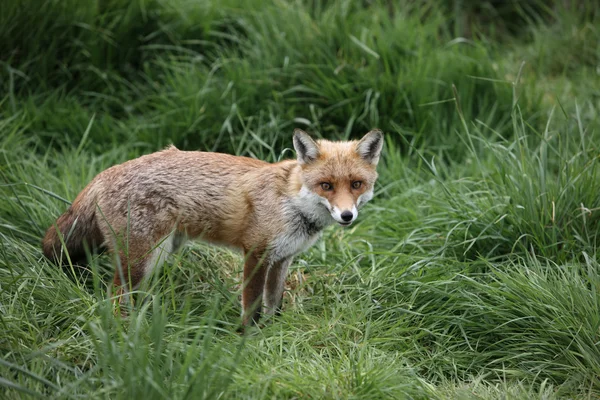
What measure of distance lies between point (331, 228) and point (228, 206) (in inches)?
46.0

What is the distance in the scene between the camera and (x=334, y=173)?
414 centimetres

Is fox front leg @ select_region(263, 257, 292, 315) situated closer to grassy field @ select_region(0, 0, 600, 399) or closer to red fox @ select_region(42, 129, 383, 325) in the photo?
red fox @ select_region(42, 129, 383, 325)

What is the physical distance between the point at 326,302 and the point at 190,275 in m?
0.95

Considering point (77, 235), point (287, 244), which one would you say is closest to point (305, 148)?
point (287, 244)

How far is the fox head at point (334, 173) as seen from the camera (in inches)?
162

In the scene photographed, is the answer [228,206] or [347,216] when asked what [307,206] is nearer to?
[347,216]

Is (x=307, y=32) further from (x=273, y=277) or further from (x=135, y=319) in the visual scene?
(x=135, y=319)

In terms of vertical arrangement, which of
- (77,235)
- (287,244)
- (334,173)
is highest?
(334,173)

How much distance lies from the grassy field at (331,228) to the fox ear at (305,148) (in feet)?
2.48

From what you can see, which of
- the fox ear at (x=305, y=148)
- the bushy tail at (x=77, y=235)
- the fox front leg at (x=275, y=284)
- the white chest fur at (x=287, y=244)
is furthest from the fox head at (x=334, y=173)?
the bushy tail at (x=77, y=235)

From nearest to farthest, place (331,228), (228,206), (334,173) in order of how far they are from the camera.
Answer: (334,173) < (228,206) < (331,228)

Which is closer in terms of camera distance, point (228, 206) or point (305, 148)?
point (305, 148)

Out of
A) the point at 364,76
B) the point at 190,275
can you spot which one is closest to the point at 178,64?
the point at 364,76

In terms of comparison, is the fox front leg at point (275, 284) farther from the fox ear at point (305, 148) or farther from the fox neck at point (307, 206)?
the fox ear at point (305, 148)
